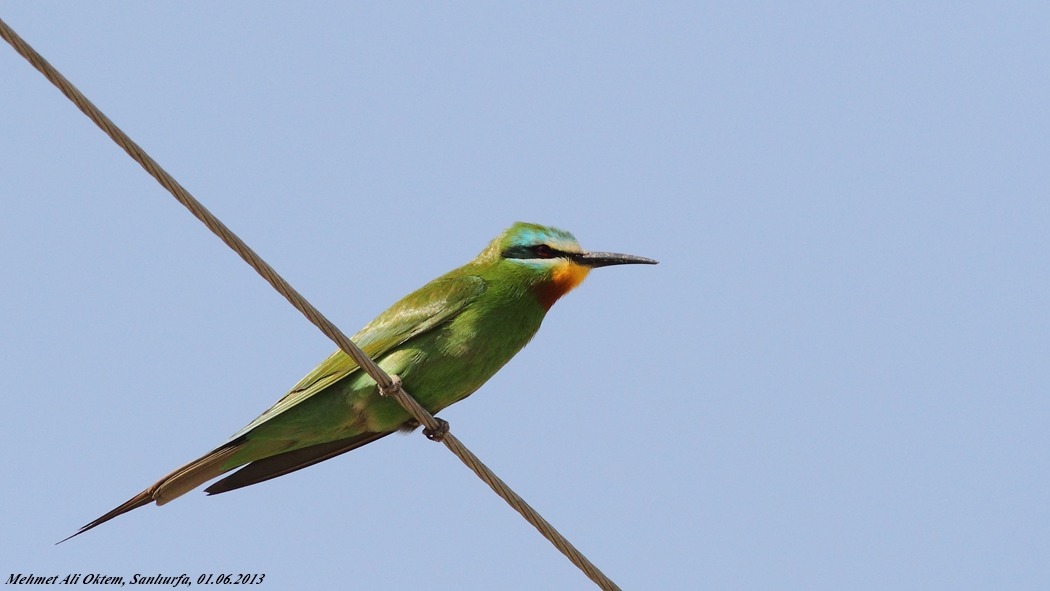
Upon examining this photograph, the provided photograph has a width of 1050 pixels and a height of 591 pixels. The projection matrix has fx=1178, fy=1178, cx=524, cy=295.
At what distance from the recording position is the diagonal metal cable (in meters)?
3.01

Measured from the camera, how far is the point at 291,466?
531cm

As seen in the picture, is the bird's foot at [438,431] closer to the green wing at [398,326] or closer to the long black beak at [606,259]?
the green wing at [398,326]

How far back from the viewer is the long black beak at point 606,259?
5.77m

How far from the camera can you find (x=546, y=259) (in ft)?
18.5

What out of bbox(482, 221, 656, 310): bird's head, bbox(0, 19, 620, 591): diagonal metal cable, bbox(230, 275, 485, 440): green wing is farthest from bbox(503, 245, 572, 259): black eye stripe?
bbox(0, 19, 620, 591): diagonal metal cable

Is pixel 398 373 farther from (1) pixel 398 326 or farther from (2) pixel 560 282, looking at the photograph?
(2) pixel 560 282

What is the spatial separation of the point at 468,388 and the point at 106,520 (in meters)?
1.60

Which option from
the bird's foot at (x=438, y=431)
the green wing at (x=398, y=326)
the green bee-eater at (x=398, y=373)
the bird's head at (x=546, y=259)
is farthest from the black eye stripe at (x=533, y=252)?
the bird's foot at (x=438, y=431)

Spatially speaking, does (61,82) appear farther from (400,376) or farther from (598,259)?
(598,259)

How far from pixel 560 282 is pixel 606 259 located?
0.35 m

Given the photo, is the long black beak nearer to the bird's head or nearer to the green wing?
the bird's head

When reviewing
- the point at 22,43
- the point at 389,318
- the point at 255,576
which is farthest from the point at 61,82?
the point at 255,576

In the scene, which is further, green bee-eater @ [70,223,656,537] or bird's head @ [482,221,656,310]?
bird's head @ [482,221,656,310]

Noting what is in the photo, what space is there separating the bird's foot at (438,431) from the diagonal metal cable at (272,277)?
22.6 inches
